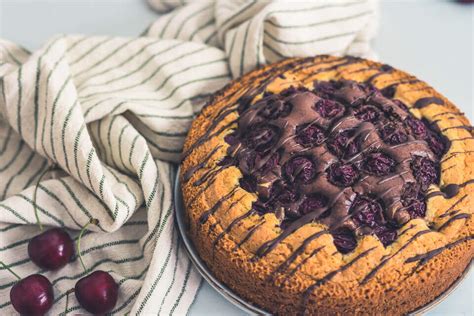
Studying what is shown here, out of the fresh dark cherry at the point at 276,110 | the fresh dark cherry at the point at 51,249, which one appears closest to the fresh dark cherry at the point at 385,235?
the fresh dark cherry at the point at 276,110

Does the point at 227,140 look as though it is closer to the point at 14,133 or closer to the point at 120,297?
the point at 120,297

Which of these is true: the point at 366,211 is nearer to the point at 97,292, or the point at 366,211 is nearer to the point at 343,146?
the point at 343,146

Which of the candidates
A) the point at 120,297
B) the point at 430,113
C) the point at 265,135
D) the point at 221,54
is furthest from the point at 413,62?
the point at 120,297

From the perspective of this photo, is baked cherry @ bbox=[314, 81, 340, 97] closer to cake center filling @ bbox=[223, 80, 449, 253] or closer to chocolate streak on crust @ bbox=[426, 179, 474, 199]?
cake center filling @ bbox=[223, 80, 449, 253]

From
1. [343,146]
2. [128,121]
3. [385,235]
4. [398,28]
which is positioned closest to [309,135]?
[343,146]

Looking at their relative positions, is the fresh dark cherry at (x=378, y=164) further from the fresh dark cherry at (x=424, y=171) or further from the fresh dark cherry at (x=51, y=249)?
the fresh dark cherry at (x=51, y=249)

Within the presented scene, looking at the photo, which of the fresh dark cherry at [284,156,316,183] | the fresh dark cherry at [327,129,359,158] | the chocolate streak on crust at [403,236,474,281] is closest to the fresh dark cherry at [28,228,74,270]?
the fresh dark cherry at [284,156,316,183]
